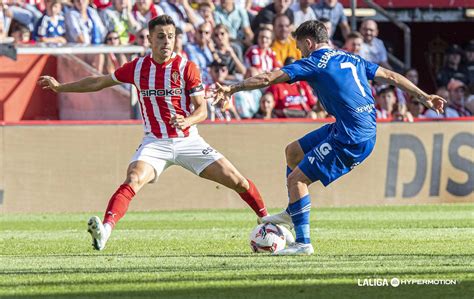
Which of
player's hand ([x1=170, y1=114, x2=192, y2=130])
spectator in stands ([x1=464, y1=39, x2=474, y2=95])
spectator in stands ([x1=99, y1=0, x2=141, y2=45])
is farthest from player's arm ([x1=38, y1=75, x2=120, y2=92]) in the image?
spectator in stands ([x1=464, y1=39, x2=474, y2=95])

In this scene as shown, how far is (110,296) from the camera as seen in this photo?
746 centimetres

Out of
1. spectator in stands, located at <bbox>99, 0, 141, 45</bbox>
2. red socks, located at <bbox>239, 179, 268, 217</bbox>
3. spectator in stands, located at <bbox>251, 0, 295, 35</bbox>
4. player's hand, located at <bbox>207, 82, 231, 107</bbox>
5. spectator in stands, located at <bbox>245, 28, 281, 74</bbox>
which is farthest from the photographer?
spectator in stands, located at <bbox>251, 0, 295, 35</bbox>

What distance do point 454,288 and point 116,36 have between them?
40.8 ft

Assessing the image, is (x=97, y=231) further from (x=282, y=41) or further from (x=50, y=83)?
(x=282, y=41)

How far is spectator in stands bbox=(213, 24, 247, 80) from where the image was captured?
20.0 meters

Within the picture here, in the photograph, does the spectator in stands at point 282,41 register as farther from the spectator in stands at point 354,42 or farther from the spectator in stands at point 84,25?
the spectator in stands at point 84,25

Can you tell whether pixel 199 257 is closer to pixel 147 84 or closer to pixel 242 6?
pixel 147 84

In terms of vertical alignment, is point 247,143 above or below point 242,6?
below

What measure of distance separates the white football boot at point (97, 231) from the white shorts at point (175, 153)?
111cm

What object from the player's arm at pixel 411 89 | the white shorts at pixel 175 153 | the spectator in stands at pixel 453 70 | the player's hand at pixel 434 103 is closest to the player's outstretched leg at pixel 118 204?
the white shorts at pixel 175 153

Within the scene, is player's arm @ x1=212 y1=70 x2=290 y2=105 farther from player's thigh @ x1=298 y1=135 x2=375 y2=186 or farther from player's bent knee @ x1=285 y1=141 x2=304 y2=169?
player's bent knee @ x1=285 y1=141 x2=304 y2=169

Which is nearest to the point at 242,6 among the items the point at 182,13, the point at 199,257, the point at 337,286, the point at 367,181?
the point at 182,13

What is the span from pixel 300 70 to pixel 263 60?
9997 mm

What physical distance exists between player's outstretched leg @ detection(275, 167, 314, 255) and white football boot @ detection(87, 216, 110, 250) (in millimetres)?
1532
